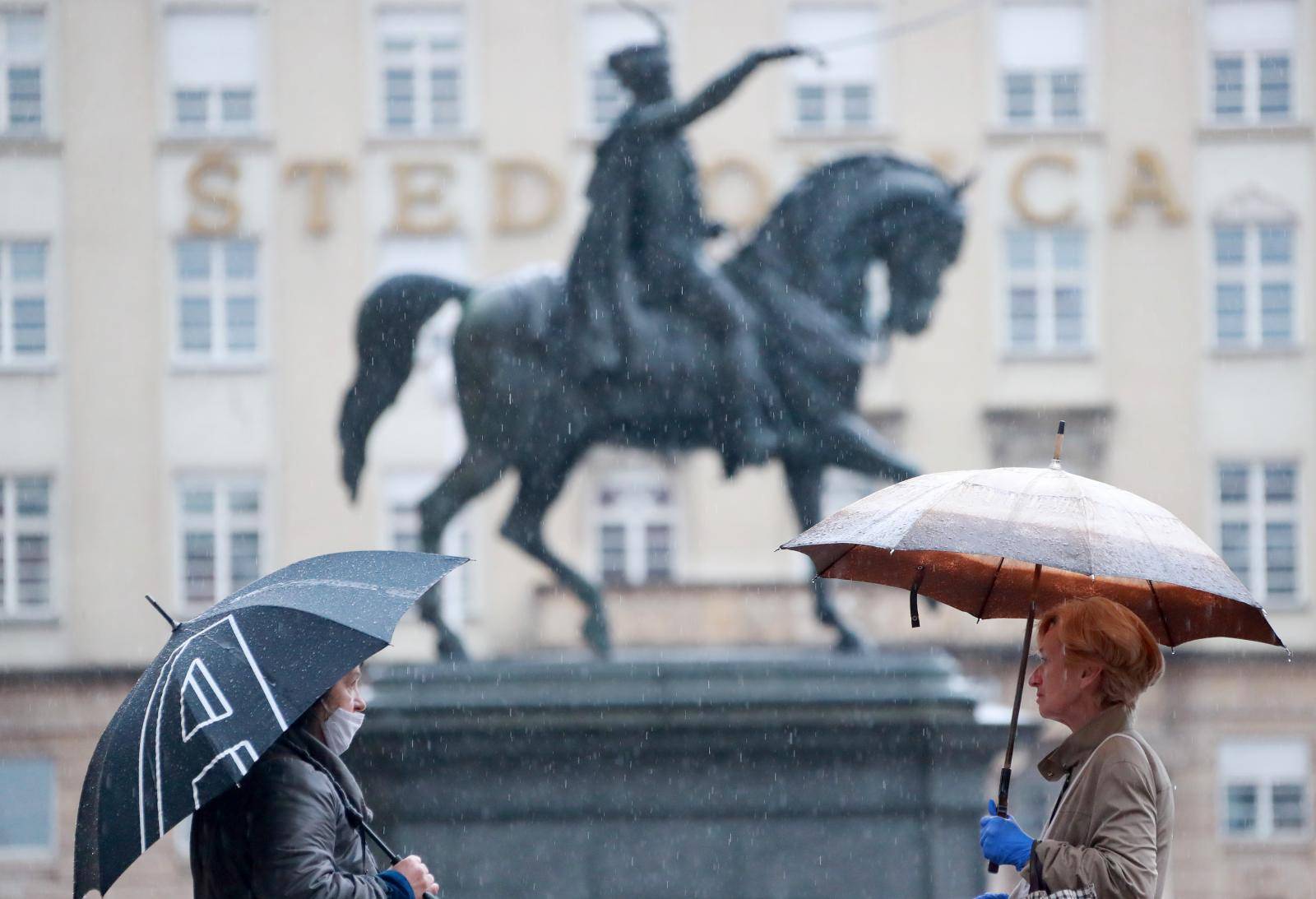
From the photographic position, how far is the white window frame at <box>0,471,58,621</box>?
24.0 m

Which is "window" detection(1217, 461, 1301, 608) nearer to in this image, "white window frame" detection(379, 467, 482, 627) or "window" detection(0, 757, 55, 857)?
"white window frame" detection(379, 467, 482, 627)

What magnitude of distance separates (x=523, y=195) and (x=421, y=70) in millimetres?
1961

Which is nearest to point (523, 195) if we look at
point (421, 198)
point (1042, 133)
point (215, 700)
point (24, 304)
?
point (421, 198)

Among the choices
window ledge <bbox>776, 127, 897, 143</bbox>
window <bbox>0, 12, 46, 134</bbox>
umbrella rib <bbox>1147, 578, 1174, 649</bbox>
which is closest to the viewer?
umbrella rib <bbox>1147, 578, 1174, 649</bbox>

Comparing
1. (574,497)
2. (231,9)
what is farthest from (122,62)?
(574,497)

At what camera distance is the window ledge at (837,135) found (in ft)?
79.0

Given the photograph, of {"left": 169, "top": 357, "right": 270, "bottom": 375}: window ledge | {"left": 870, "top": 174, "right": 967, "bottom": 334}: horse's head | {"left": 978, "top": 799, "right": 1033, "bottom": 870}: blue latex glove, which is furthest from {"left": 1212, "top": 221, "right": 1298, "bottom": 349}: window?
{"left": 978, "top": 799, "right": 1033, "bottom": 870}: blue latex glove

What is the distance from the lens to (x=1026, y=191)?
2417 centimetres

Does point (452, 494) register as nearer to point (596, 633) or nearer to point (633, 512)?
point (596, 633)

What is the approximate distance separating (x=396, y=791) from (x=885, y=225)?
3.58 m

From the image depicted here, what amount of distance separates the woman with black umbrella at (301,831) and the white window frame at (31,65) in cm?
2239

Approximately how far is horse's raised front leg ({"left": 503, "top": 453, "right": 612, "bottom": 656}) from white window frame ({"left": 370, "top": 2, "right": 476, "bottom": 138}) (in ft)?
47.2

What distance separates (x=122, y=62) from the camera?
24.6m

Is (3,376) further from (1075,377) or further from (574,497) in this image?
(1075,377)
